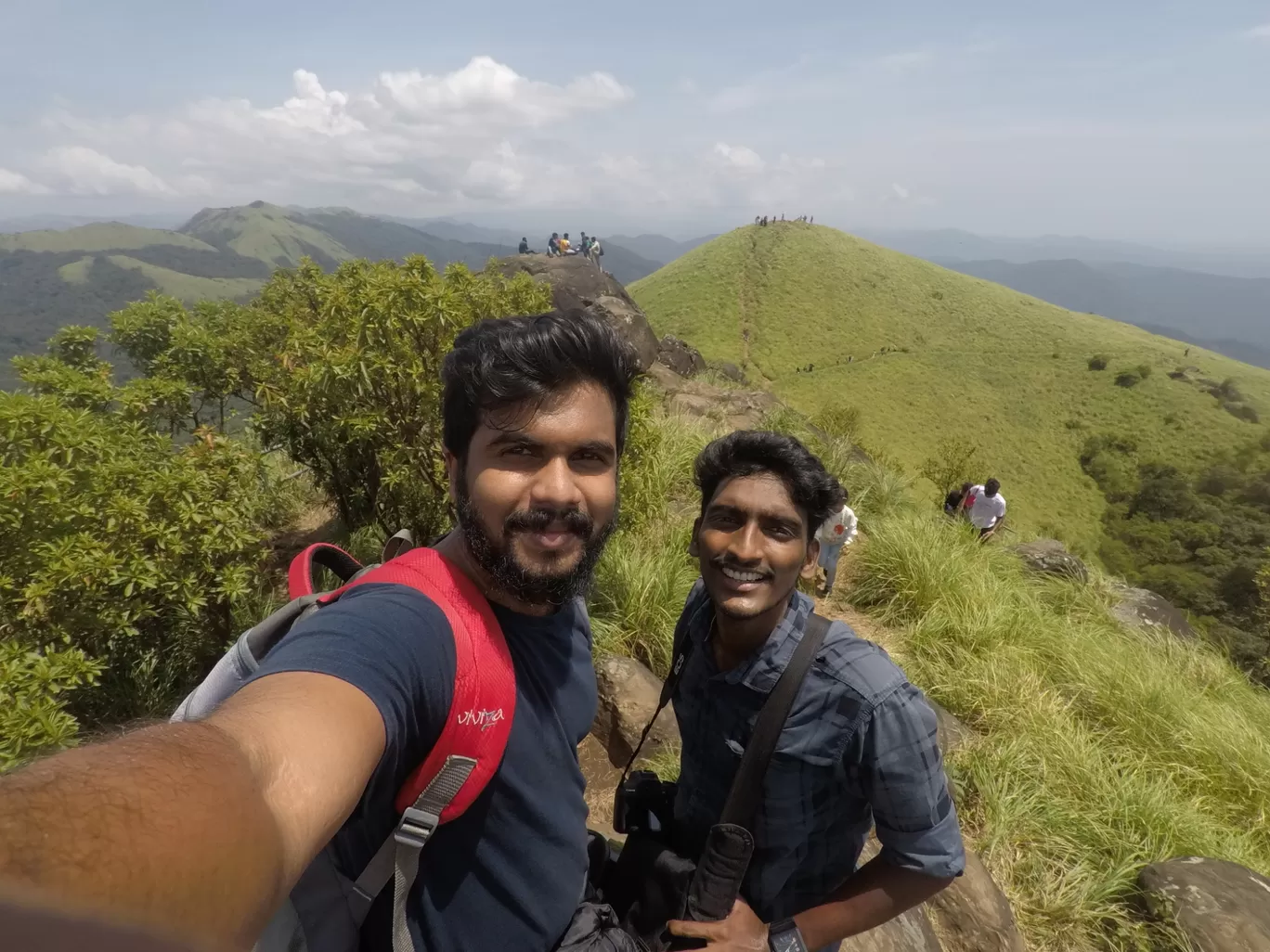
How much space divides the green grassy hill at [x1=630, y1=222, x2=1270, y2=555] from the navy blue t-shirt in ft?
120

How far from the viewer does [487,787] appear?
1362 millimetres

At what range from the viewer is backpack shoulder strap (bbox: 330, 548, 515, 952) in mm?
1147

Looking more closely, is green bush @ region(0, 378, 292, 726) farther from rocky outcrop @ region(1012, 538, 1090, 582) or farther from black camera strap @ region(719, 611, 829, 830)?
rocky outcrop @ region(1012, 538, 1090, 582)

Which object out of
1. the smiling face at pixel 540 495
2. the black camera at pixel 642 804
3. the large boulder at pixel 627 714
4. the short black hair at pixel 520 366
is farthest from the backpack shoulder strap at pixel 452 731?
the large boulder at pixel 627 714

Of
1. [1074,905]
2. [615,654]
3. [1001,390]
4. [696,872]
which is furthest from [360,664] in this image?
[1001,390]

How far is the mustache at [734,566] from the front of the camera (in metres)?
1.94

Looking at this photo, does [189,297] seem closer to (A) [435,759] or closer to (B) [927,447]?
(B) [927,447]

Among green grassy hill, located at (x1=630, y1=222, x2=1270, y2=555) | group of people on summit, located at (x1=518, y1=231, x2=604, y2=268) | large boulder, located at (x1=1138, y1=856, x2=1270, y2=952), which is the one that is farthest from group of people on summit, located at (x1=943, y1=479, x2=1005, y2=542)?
green grassy hill, located at (x1=630, y1=222, x2=1270, y2=555)

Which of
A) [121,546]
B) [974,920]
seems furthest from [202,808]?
[974,920]

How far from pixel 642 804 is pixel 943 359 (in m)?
58.5

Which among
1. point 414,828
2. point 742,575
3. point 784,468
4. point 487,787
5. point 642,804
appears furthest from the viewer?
point 642,804

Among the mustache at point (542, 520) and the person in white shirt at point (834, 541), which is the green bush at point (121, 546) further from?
the person in white shirt at point (834, 541)

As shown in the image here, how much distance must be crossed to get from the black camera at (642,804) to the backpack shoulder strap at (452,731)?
3.78 feet

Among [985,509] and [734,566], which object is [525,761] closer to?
[734,566]
